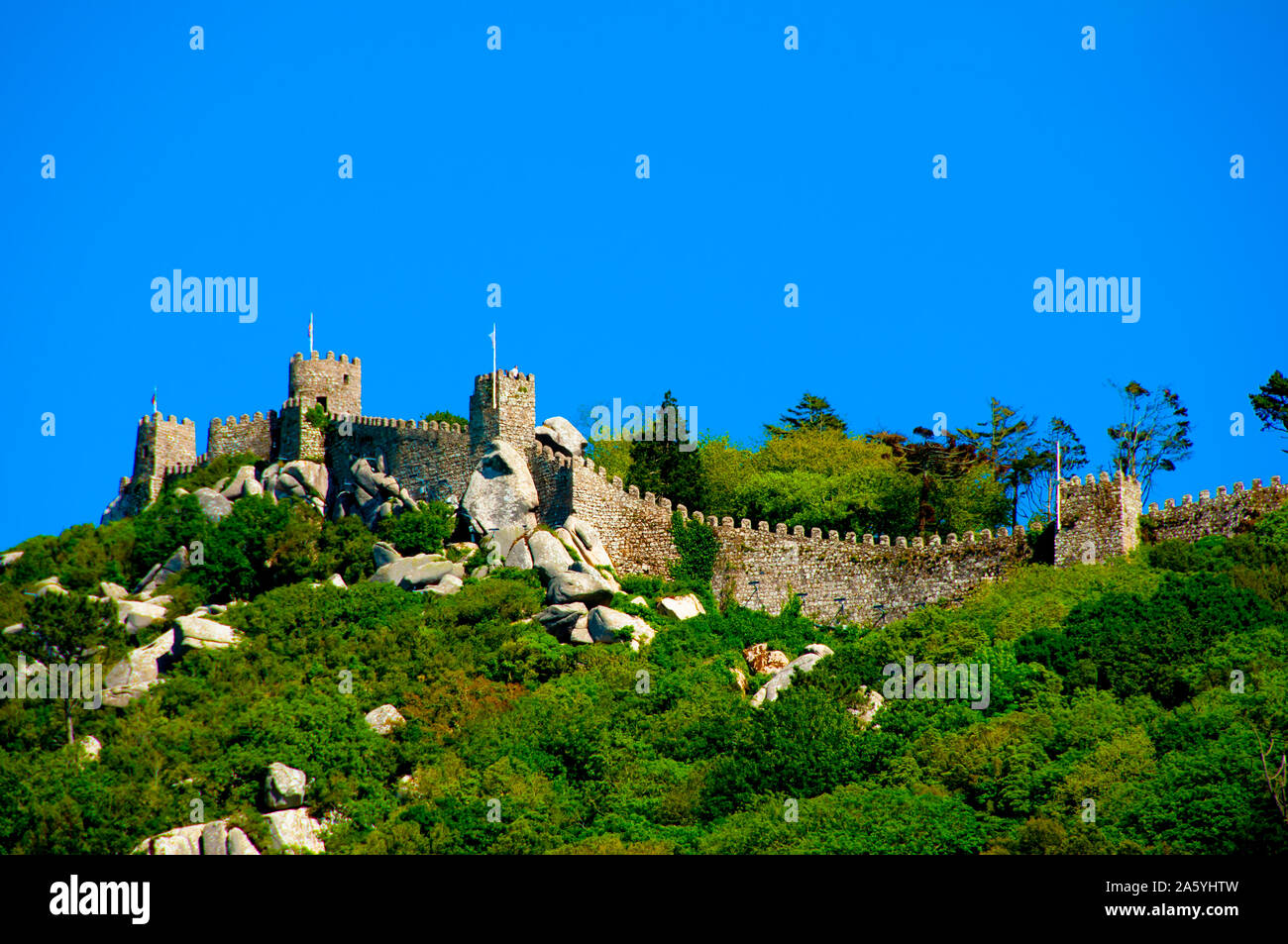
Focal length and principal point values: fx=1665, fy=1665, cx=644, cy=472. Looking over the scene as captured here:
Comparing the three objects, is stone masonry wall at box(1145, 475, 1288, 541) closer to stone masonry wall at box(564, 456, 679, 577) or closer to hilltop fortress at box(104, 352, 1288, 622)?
hilltop fortress at box(104, 352, 1288, 622)

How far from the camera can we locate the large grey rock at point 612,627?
1783 inches

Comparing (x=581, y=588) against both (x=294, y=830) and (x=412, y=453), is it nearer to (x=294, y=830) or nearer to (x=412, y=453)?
(x=412, y=453)

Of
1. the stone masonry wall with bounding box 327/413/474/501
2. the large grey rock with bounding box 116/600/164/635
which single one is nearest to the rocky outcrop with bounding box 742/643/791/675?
the stone masonry wall with bounding box 327/413/474/501

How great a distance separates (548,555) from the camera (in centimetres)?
4822

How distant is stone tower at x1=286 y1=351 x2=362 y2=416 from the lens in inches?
2282

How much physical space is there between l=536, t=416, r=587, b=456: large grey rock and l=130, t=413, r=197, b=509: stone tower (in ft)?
48.4

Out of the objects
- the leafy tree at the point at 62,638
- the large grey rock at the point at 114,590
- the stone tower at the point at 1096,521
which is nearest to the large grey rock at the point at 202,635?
the leafy tree at the point at 62,638

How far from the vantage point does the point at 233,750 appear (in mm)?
40062

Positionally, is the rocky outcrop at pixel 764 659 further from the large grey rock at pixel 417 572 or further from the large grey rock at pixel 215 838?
the large grey rock at pixel 215 838

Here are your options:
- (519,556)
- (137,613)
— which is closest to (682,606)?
(519,556)

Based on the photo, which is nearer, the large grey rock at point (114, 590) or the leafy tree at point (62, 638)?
the leafy tree at point (62, 638)

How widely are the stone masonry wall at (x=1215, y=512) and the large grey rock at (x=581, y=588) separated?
15.8 m

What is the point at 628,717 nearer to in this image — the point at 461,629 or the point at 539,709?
the point at 539,709
